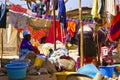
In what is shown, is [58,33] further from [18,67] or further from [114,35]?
[18,67]

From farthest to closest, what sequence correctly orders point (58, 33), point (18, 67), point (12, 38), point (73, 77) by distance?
point (58, 33) < point (12, 38) < point (73, 77) < point (18, 67)

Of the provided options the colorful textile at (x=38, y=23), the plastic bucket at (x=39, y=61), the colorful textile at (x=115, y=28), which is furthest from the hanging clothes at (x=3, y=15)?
the colorful textile at (x=115, y=28)

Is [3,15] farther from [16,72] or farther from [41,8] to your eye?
[41,8]

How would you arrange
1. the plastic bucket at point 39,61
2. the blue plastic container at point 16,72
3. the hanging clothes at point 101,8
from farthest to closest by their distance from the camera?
the hanging clothes at point 101,8 < the plastic bucket at point 39,61 < the blue plastic container at point 16,72

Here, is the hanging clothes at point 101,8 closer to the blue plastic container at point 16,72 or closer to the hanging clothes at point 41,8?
the blue plastic container at point 16,72

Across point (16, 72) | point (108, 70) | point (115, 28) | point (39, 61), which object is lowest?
point (108, 70)

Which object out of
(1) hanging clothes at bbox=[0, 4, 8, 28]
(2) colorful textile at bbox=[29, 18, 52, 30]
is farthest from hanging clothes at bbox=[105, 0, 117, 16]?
(2) colorful textile at bbox=[29, 18, 52, 30]

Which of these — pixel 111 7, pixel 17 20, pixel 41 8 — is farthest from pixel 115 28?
pixel 41 8

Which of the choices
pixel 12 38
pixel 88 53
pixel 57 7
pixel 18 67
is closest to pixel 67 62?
pixel 88 53

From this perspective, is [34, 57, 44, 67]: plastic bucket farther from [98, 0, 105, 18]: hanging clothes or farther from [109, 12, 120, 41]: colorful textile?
[109, 12, 120, 41]: colorful textile

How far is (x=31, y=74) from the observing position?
18.6 ft

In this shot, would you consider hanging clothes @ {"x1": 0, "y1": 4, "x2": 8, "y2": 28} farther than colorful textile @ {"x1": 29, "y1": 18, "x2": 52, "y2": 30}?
No

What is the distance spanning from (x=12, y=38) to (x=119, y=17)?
6.92 m

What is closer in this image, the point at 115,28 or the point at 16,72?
the point at 16,72
